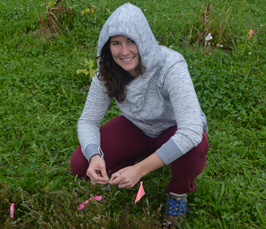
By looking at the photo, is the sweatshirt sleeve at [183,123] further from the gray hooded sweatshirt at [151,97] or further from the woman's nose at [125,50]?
the woman's nose at [125,50]

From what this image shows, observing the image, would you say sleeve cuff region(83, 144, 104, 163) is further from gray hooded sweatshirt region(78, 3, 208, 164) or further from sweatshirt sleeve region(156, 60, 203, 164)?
sweatshirt sleeve region(156, 60, 203, 164)

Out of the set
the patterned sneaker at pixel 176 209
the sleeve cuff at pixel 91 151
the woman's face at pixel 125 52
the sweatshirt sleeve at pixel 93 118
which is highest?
the woman's face at pixel 125 52

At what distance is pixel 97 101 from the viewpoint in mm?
2291

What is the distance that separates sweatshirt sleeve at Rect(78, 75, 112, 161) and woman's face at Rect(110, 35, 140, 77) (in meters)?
0.32

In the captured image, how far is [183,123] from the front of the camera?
181 cm

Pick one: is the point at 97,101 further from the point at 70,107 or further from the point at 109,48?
the point at 70,107

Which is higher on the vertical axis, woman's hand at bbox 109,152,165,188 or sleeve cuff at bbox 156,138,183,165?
sleeve cuff at bbox 156,138,183,165

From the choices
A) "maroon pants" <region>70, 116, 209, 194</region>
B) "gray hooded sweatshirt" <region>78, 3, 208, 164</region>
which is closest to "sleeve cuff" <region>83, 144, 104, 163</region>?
"gray hooded sweatshirt" <region>78, 3, 208, 164</region>

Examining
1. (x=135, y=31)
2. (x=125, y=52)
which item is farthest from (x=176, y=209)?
(x=135, y=31)

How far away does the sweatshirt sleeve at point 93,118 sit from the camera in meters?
2.17

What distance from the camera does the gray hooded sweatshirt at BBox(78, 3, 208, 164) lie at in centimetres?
179

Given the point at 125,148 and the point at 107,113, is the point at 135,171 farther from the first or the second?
the point at 107,113

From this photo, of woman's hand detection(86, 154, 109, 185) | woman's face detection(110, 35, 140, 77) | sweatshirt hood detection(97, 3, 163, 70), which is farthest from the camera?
woman's hand detection(86, 154, 109, 185)

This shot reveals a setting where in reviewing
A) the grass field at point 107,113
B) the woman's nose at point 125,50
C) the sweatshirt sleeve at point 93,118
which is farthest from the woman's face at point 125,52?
the grass field at point 107,113
